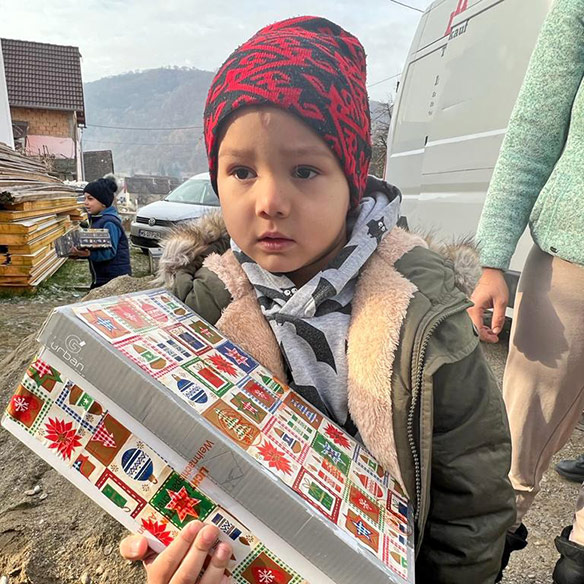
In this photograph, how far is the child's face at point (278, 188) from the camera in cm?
88

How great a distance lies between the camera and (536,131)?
148 centimetres

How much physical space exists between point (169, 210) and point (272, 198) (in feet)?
29.4

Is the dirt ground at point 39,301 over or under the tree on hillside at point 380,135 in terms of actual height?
under

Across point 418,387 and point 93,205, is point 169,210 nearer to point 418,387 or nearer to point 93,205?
point 93,205

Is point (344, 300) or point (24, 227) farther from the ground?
point (344, 300)

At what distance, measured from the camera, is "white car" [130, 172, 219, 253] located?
9.15 m

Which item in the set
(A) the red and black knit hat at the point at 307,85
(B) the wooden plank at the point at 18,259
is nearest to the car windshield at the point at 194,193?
(B) the wooden plank at the point at 18,259

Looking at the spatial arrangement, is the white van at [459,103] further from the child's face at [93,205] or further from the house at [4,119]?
the house at [4,119]

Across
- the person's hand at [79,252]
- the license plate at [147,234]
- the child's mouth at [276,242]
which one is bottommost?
the license plate at [147,234]

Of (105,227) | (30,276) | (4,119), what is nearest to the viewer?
(105,227)

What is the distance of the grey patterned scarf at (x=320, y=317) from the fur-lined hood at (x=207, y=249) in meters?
0.19

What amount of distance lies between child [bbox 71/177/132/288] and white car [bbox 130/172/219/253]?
146 inches

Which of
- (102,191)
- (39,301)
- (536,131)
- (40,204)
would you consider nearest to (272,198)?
(536,131)

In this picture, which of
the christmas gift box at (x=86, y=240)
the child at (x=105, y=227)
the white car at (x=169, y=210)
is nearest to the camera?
the christmas gift box at (x=86, y=240)
